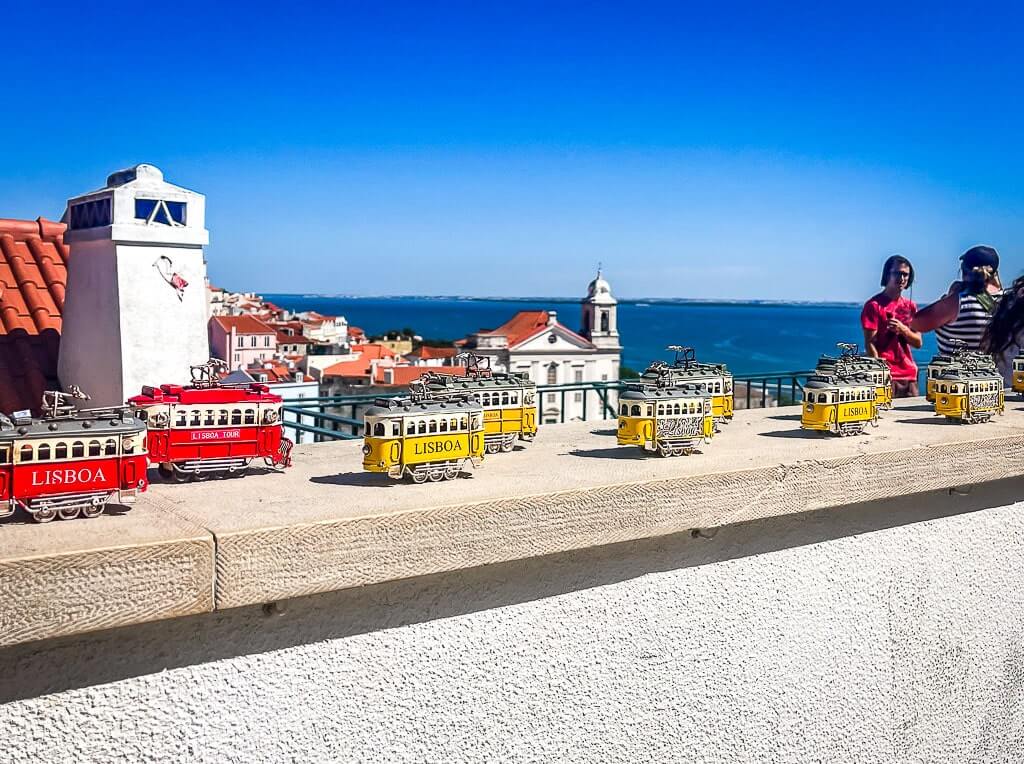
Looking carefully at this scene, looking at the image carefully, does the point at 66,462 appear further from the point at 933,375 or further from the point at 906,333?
the point at 906,333

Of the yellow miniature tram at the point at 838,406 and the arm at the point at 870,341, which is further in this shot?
the arm at the point at 870,341

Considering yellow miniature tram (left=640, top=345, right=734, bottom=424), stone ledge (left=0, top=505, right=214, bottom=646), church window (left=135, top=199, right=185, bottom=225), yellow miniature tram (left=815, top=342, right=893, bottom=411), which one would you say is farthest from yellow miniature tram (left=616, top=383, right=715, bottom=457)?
church window (left=135, top=199, right=185, bottom=225)

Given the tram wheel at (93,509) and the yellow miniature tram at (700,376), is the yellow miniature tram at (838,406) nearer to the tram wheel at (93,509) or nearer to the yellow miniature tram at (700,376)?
the yellow miniature tram at (700,376)

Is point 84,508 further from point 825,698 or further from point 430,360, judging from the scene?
point 430,360

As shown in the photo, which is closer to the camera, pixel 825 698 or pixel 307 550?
pixel 307 550

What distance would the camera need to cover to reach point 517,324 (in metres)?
56.8

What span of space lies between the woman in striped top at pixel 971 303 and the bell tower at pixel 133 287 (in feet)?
18.0

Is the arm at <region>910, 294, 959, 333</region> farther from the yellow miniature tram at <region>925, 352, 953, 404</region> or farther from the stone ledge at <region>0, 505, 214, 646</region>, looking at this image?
the stone ledge at <region>0, 505, 214, 646</region>

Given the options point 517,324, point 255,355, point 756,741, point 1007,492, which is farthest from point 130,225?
point 517,324

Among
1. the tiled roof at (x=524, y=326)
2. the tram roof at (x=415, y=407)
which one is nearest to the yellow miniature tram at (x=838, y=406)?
the tram roof at (x=415, y=407)

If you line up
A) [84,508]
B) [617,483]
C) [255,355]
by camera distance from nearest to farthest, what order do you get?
[84,508]
[617,483]
[255,355]

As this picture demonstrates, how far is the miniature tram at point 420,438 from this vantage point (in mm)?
3180

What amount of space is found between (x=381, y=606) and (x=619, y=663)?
927mm

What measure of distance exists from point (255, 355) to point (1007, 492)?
33922mm
